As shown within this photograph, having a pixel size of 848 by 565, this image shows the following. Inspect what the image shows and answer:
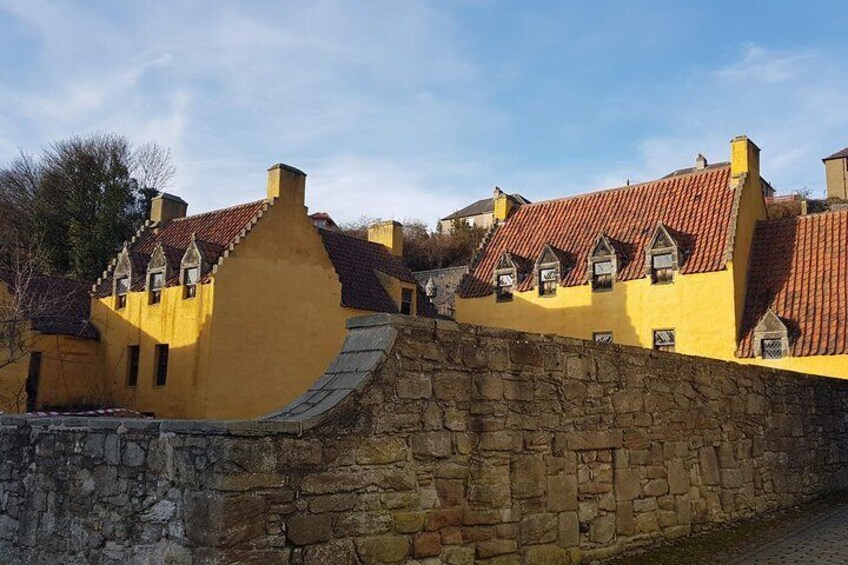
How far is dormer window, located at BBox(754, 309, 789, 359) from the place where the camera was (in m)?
22.4

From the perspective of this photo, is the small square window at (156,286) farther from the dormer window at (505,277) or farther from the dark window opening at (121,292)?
the dormer window at (505,277)

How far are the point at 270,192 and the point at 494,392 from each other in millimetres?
18296

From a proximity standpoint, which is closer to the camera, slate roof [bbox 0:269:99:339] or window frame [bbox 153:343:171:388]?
window frame [bbox 153:343:171:388]

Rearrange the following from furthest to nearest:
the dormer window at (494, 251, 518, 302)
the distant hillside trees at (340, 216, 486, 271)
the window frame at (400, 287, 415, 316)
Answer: the distant hillside trees at (340, 216, 486, 271) → the window frame at (400, 287, 415, 316) → the dormer window at (494, 251, 518, 302)

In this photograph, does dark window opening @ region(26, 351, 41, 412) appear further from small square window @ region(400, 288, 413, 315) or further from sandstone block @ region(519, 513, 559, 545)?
sandstone block @ region(519, 513, 559, 545)

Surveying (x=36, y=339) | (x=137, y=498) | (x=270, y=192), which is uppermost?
(x=270, y=192)

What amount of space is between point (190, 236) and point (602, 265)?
14088 mm

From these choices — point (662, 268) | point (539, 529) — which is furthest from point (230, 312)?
point (539, 529)

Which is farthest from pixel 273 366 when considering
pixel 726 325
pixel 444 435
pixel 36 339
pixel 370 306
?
pixel 444 435

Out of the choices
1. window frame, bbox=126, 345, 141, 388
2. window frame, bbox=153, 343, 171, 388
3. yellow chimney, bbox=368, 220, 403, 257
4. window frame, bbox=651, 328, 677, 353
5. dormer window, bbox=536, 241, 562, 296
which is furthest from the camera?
yellow chimney, bbox=368, 220, 403, 257

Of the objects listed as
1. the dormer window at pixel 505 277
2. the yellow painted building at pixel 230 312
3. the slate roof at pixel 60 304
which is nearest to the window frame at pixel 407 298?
the yellow painted building at pixel 230 312

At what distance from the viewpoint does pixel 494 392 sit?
755 cm

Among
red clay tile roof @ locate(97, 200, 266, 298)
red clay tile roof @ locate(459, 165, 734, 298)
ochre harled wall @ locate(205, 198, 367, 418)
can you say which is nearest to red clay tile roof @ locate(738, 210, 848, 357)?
red clay tile roof @ locate(459, 165, 734, 298)

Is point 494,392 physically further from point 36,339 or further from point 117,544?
point 36,339
